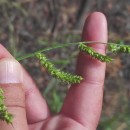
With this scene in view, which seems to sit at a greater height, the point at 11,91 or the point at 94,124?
the point at 11,91

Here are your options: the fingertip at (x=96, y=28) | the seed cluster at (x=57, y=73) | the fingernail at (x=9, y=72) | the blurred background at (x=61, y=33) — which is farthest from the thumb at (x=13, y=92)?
the blurred background at (x=61, y=33)

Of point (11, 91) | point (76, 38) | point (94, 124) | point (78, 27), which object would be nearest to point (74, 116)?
point (94, 124)

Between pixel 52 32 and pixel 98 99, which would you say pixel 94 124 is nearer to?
pixel 98 99

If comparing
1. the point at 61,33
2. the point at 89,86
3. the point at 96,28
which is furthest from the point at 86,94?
the point at 61,33

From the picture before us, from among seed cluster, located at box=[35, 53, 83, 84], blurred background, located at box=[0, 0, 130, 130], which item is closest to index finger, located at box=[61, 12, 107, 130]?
seed cluster, located at box=[35, 53, 83, 84]

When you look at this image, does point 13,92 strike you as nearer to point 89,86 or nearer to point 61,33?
point 89,86

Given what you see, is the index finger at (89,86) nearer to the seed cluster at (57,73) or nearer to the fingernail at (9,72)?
the seed cluster at (57,73)
